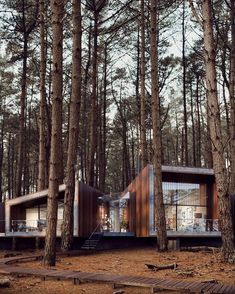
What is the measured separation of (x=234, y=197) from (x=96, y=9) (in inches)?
474

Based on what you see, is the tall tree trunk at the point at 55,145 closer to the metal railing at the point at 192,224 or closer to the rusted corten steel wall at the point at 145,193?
the rusted corten steel wall at the point at 145,193

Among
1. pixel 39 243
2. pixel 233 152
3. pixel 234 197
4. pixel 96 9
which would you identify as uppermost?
pixel 96 9

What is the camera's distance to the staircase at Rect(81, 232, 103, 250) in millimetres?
19086

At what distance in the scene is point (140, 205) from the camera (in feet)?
64.1

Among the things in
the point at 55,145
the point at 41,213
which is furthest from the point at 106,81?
the point at 55,145

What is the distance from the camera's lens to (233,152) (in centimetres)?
1966

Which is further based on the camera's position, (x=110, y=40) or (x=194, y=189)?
(x=110, y=40)

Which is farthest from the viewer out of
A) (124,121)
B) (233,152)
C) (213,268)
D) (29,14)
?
(124,121)

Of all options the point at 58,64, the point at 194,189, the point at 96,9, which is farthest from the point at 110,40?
the point at 58,64

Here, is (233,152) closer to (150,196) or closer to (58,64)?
(150,196)

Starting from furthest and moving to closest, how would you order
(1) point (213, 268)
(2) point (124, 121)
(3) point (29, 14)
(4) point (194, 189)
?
(2) point (124, 121), (3) point (29, 14), (4) point (194, 189), (1) point (213, 268)

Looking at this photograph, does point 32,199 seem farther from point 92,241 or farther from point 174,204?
point 174,204

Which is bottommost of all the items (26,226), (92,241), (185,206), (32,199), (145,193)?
(92,241)

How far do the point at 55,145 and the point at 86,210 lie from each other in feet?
25.5
